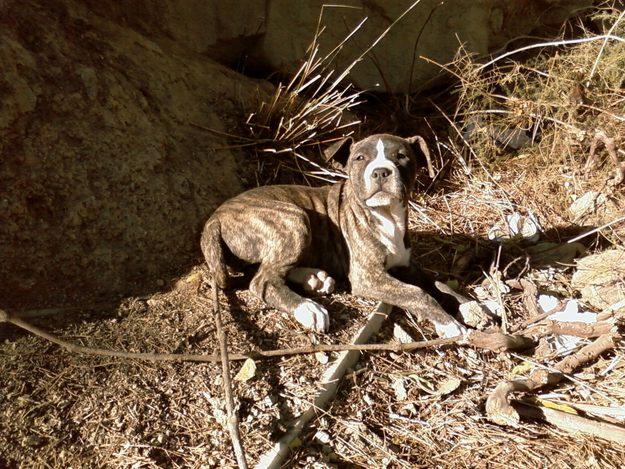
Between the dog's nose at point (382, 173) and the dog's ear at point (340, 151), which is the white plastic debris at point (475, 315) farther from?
the dog's ear at point (340, 151)

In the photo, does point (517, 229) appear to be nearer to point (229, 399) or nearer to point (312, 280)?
point (312, 280)

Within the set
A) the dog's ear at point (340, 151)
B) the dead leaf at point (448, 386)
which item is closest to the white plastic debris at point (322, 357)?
the dead leaf at point (448, 386)

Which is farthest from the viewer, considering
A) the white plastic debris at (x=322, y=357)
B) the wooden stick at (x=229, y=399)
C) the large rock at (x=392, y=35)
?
the large rock at (x=392, y=35)

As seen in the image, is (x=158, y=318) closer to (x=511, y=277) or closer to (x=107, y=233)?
(x=107, y=233)

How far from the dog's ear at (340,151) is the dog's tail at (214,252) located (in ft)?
3.47

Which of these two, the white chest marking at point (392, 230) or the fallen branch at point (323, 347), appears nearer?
the fallen branch at point (323, 347)

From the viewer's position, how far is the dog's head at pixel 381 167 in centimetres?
427

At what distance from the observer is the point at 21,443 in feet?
9.89

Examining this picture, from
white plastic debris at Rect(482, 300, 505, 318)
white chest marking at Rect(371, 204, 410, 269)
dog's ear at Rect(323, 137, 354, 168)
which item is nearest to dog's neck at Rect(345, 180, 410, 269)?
white chest marking at Rect(371, 204, 410, 269)

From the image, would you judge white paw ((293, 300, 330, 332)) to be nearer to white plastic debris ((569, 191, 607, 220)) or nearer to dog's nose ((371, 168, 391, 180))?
dog's nose ((371, 168, 391, 180))

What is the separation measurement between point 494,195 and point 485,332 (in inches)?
90.4

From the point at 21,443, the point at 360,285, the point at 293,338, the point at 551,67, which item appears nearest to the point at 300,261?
the point at 360,285

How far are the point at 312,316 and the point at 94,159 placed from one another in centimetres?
207

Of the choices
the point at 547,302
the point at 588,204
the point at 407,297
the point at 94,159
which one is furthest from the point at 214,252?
the point at 588,204
